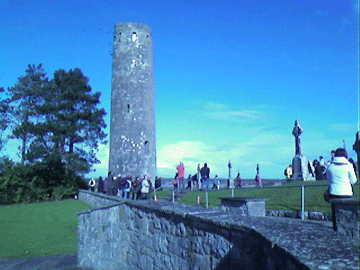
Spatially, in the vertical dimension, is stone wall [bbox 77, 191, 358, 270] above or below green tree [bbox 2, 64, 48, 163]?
below

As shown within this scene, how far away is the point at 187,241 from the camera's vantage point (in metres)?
4.96

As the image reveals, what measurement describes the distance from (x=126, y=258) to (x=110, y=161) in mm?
20224

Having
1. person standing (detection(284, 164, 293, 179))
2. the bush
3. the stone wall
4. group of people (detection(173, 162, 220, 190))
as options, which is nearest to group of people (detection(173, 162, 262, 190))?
group of people (detection(173, 162, 220, 190))

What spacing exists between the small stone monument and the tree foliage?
17.5m

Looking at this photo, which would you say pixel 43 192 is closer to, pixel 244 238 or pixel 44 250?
pixel 44 250

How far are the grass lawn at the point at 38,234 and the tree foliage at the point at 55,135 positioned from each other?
9.68m

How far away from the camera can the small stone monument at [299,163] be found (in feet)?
64.4

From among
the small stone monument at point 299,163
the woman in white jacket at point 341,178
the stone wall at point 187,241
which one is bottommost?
the stone wall at point 187,241

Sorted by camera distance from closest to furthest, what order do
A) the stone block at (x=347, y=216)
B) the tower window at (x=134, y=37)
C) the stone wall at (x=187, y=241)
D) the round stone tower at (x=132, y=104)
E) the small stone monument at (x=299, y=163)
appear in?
the stone wall at (x=187, y=241) < the stone block at (x=347, y=216) < the small stone monument at (x=299, y=163) < the round stone tower at (x=132, y=104) < the tower window at (x=134, y=37)

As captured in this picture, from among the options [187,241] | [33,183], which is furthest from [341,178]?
[33,183]

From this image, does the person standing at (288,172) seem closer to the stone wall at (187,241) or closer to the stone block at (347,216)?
the stone wall at (187,241)

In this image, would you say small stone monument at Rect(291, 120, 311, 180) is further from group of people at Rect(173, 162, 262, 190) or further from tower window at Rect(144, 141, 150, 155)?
tower window at Rect(144, 141, 150, 155)

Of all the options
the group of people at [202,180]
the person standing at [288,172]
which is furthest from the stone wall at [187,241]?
the person standing at [288,172]

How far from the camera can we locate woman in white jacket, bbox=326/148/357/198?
15.7 ft
